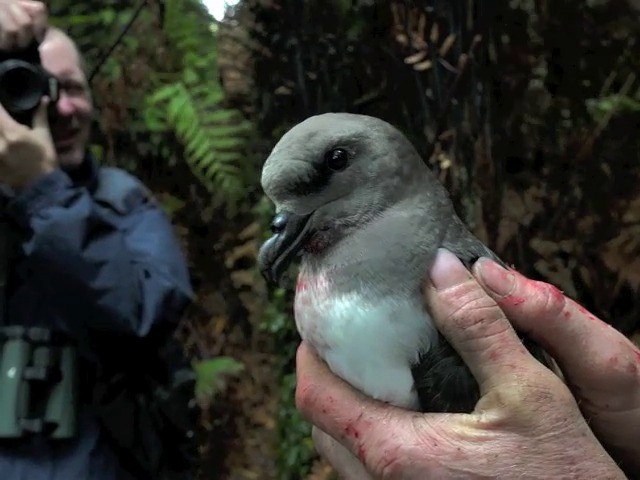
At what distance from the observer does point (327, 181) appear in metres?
0.81

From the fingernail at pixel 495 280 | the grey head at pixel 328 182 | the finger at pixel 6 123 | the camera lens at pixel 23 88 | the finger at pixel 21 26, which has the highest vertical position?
the grey head at pixel 328 182

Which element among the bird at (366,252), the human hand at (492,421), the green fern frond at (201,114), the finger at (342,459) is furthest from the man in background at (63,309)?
the green fern frond at (201,114)

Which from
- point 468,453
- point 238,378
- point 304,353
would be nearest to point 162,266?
point 304,353

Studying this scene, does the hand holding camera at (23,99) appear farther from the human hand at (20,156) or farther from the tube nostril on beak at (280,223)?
the tube nostril on beak at (280,223)

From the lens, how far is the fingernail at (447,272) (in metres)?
0.79

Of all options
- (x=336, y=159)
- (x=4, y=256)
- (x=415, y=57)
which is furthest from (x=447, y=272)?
(x=415, y=57)

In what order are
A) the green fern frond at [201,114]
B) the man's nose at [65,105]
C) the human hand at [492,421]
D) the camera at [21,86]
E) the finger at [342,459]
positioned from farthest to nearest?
the green fern frond at [201,114] → the man's nose at [65,105] → the camera at [21,86] → the finger at [342,459] → the human hand at [492,421]

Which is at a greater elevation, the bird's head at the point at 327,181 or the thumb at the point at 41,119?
the bird's head at the point at 327,181

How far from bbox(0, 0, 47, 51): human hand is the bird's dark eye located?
1.00 m

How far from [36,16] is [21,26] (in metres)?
0.07

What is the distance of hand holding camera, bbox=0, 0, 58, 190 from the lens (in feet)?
4.78

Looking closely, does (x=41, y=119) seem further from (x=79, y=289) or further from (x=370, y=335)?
(x=370, y=335)

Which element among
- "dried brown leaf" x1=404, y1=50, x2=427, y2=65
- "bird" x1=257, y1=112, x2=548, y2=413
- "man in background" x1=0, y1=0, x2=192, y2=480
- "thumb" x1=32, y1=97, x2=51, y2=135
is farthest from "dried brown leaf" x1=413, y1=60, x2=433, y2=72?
"bird" x1=257, y1=112, x2=548, y2=413

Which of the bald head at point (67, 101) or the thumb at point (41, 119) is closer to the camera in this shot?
the thumb at point (41, 119)
